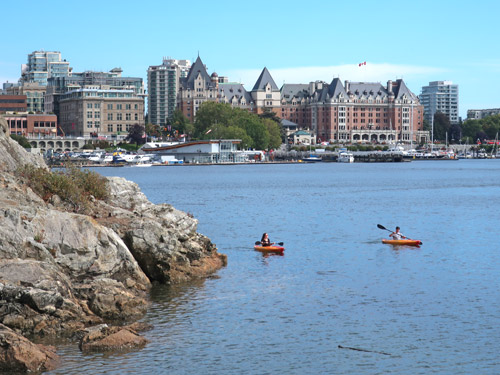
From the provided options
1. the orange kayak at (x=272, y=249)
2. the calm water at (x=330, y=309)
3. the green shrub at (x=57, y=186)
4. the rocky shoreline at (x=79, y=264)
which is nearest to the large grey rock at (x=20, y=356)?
the rocky shoreline at (x=79, y=264)

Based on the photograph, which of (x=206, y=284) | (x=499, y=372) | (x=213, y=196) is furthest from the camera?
(x=213, y=196)

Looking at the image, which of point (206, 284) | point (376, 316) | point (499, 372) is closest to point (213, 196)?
point (206, 284)

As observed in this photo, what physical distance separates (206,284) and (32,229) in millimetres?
8074

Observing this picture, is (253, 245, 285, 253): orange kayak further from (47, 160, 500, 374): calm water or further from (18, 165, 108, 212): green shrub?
(18, 165, 108, 212): green shrub

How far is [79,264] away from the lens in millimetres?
30219

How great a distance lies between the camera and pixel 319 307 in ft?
103

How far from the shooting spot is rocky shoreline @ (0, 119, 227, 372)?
2614 centimetres

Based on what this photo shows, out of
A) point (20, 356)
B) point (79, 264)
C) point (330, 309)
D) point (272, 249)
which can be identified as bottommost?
point (330, 309)

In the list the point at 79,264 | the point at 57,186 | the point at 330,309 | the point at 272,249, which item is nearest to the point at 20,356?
the point at 79,264

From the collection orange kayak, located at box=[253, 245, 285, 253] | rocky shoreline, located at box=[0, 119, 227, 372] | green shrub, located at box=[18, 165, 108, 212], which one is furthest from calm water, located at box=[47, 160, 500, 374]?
green shrub, located at box=[18, 165, 108, 212]

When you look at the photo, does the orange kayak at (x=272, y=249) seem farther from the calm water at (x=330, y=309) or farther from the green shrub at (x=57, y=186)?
the green shrub at (x=57, y=186)

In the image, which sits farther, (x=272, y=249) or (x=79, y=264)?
(x=272, y=249)

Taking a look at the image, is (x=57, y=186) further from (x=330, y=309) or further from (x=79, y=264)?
(x=330, y=309)

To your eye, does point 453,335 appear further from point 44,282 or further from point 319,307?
point 44,282
